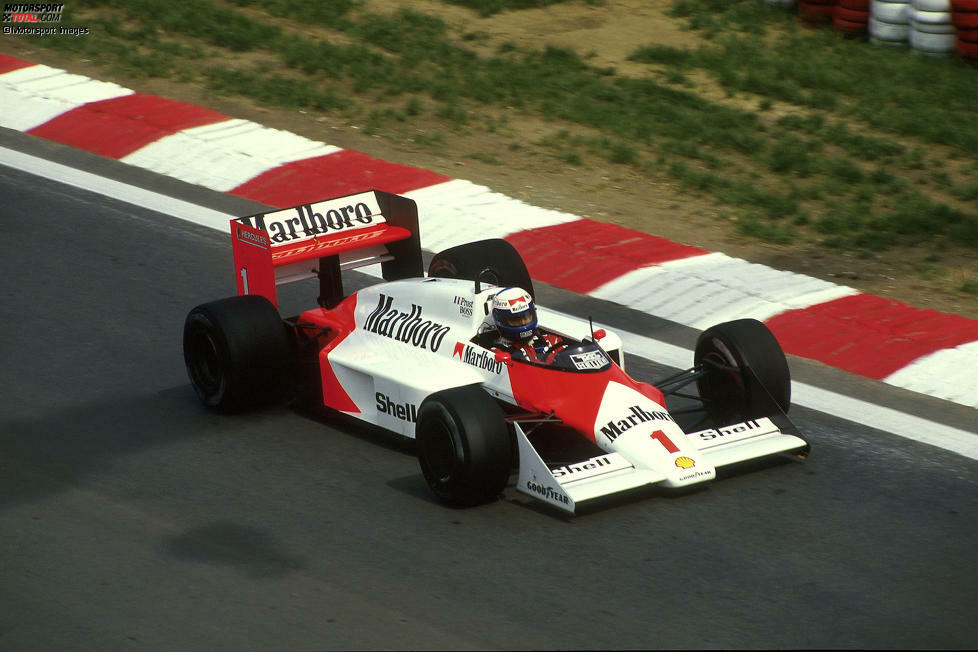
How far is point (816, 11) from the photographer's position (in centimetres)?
1496

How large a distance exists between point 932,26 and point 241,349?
8.56 metres

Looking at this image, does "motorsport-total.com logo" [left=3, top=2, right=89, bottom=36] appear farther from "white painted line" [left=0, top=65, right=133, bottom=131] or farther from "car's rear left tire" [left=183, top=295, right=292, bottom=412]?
"car's rear left tire" [left=183, top=295, right=292, bottom=412]

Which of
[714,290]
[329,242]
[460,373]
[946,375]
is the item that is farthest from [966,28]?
[460,373]

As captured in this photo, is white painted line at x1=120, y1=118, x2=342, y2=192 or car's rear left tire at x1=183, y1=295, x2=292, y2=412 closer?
car's rear left tire at x1=183, y1=295, x2=292, y2=412

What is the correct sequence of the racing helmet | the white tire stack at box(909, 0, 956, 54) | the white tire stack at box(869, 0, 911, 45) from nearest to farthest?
the racing helmet → the white tire stack at box(909, 0, 956, 54) → the white tire stack at box(869, 0, 911, 45)

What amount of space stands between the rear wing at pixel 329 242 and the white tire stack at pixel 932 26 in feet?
23.0

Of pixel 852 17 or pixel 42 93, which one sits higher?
pixel 852 17

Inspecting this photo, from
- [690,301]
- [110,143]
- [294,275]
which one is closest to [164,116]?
[110,143]

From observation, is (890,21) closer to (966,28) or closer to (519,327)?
(966,28)

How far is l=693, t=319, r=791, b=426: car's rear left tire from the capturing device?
7672 mm

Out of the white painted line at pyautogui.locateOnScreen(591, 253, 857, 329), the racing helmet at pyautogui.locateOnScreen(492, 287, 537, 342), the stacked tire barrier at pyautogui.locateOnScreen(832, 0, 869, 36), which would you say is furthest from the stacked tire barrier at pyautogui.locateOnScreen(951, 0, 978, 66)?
the racing helmet at pyautogui.locateOnScreen(492, 287, 537, 342)

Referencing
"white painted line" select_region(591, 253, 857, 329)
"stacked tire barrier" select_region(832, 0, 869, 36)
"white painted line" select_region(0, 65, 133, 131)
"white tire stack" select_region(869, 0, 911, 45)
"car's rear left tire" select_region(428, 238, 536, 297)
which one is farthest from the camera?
"stacked tire barrier" select_region(832, 0, 869, 36)

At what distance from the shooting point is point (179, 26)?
1523cm

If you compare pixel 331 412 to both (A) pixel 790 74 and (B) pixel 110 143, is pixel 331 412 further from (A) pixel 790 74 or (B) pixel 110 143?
(A) pixel 790 74
